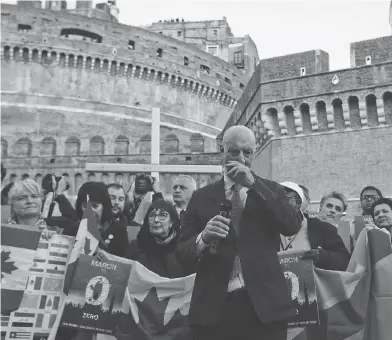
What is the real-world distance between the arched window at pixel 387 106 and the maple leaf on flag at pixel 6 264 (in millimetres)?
9341

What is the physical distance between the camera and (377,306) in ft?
12.5

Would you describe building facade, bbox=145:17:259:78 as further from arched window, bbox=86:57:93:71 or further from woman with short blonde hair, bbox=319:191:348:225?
woman with short blonde hair, bbox=319:191:348:225

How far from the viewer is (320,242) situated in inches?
146

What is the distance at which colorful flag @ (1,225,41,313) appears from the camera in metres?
3.71

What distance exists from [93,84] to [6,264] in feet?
96.8

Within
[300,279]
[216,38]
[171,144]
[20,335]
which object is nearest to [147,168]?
[20,335]

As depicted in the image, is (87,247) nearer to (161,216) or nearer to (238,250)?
(161,216)

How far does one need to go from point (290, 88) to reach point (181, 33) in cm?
4042

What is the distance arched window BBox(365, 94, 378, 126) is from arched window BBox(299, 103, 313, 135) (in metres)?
1.21

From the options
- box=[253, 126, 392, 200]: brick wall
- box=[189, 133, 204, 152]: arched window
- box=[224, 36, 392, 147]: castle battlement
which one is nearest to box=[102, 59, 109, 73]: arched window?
box=[189, 133, 204, 152]: arched window

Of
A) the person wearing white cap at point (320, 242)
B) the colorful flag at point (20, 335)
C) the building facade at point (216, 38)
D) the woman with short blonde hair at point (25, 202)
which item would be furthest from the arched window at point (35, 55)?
the person wearing white cap at point (320, 242)

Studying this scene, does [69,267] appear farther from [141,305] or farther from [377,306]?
[377,306]

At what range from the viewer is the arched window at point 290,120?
12410 mm

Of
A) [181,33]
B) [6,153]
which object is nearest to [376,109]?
[6,153]
